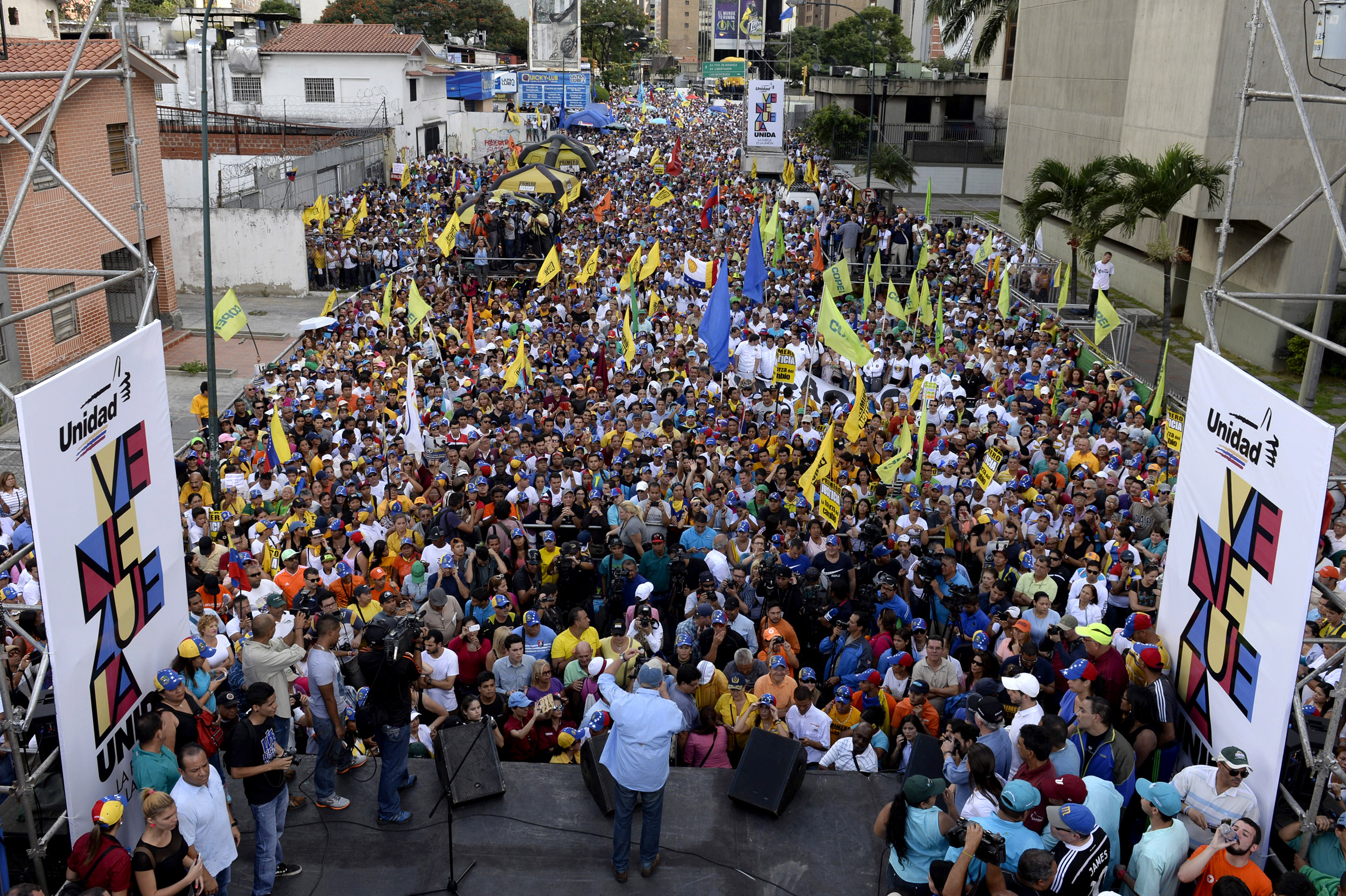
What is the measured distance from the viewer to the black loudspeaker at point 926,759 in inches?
280

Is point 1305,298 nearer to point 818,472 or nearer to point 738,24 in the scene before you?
point 818,472

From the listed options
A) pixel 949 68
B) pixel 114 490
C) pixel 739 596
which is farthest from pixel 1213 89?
pixel 949 68

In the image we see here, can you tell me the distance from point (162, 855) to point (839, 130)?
50.7 m

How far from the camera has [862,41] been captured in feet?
294

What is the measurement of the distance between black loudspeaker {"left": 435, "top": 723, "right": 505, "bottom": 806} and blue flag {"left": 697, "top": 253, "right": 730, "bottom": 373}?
9290mm

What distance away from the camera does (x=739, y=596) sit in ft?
32.2

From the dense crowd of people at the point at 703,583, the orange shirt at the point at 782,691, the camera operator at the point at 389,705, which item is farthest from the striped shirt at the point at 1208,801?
the camera operator at the point at 389,705

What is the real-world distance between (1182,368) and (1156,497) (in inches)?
A: 501

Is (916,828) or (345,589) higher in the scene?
(916,828)

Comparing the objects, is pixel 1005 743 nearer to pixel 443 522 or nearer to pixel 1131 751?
pixel 1131 751

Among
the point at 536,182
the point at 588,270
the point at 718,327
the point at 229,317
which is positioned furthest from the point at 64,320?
the point at 536,182

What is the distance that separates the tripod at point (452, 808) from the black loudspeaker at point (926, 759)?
8.88ft

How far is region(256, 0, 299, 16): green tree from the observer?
75.7 metres

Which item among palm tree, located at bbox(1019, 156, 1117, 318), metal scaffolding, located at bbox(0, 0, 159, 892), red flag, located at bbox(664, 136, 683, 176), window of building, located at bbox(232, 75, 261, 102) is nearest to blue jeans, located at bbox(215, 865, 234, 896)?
metal scaffolding, located at bbox(0, 0, 159, 892)
